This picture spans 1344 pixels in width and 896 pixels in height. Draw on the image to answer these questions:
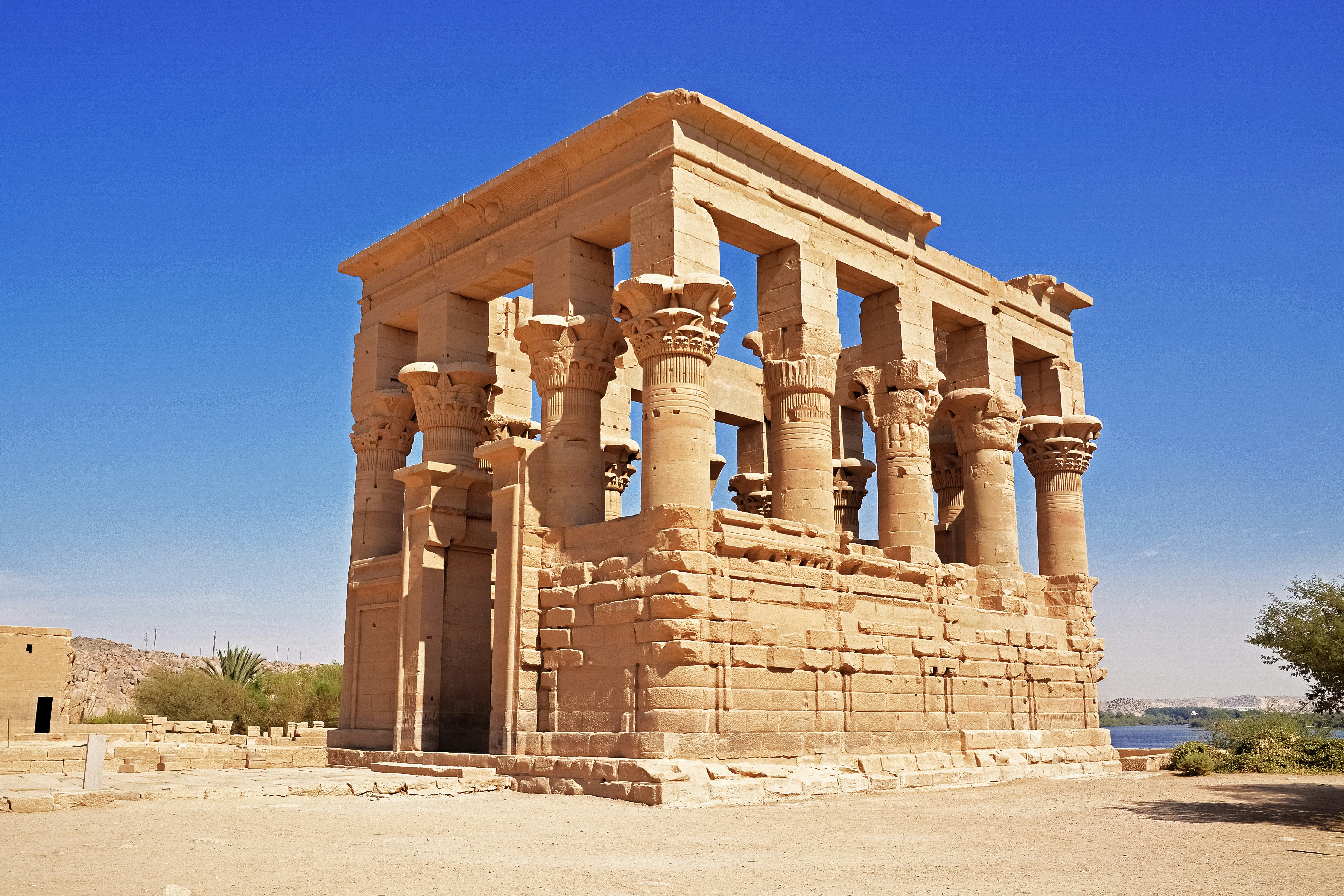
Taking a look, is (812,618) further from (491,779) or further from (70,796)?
(70,796)

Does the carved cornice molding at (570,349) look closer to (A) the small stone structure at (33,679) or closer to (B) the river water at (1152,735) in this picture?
(A) the small stone structure at (33,679)

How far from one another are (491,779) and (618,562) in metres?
3.06

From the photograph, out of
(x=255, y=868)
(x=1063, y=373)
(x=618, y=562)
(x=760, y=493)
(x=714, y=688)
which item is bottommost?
(x=255, y=868)

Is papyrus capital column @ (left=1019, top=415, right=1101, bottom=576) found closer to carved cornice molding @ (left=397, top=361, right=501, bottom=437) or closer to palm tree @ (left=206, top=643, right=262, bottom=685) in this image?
carved cornice molding @ (left=397, top=361, right=501, bottom=437)

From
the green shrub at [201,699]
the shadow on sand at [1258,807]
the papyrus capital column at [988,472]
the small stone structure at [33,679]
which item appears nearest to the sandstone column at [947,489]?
the papyrus capital column at [988,472]

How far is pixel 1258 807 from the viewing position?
13.6 metres

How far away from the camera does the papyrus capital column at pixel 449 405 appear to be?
18.7 metres

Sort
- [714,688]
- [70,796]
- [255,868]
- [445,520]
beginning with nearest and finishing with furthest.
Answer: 1. [255,868]
2. [70,796]
3. [714,688]
4. [445,520]

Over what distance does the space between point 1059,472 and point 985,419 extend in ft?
9.66

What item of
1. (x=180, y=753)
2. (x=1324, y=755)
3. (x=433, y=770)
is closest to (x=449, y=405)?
(x=433, y=770)

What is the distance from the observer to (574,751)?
14.7 metres

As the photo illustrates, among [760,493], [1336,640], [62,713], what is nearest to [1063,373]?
A: [760,493]

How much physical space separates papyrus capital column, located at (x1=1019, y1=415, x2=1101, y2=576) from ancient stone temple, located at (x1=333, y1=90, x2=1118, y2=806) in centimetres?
5

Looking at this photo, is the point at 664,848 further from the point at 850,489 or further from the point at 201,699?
the point at 201,699
